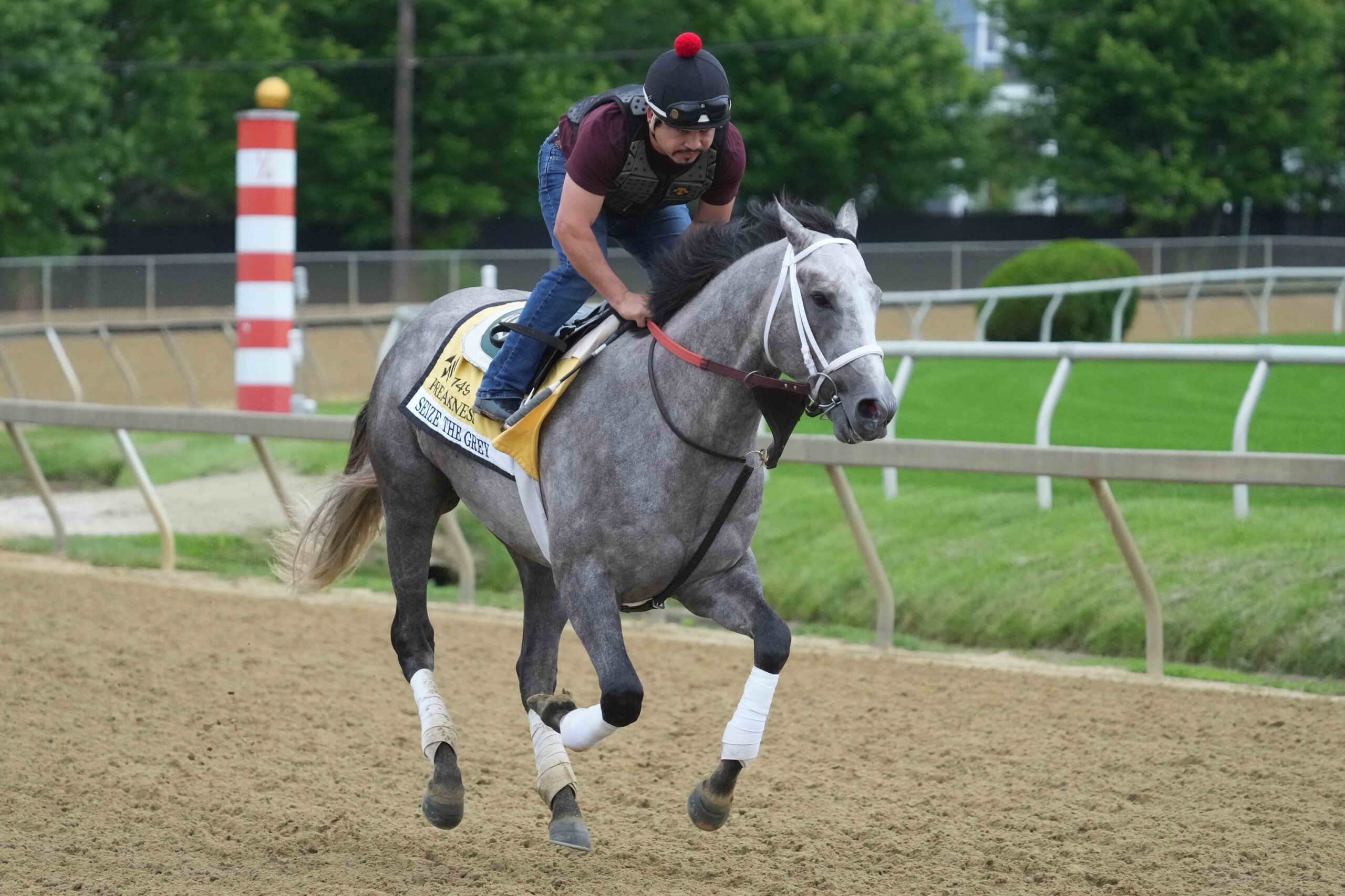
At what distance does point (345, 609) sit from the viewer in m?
8.48

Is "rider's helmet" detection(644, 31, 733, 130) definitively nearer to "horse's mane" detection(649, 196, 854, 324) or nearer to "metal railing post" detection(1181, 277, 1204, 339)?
"horse's mane" detection(649, 196, 854, 324)

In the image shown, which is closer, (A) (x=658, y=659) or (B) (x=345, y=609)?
(A) (x=658, y=659)

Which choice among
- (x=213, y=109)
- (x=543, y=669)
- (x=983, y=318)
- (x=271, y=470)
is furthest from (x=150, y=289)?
(x=543, y=669)

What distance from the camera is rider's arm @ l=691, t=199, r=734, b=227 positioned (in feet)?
14.9

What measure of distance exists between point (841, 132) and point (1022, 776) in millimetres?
27318

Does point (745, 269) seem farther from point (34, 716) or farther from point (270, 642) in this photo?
point (270, 642)

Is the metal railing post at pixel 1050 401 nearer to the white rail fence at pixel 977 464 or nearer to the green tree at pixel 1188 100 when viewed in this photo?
the white rail fence at pixel 977 464

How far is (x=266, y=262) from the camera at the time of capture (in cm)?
1307

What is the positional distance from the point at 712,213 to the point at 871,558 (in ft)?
9.63

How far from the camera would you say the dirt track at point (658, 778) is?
4.21 meters

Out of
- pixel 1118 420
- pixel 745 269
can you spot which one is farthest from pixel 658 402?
pixel 1118 420

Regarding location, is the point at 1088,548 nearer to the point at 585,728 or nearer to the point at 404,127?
the point at 585,728

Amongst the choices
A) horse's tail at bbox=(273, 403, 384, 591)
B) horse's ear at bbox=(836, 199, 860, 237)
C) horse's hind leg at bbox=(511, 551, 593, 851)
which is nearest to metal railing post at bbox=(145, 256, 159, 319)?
horse's tail at bbox=(273, 403, 384, 591)

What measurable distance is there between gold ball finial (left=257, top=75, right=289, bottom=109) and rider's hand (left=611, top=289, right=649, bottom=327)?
9.51m
